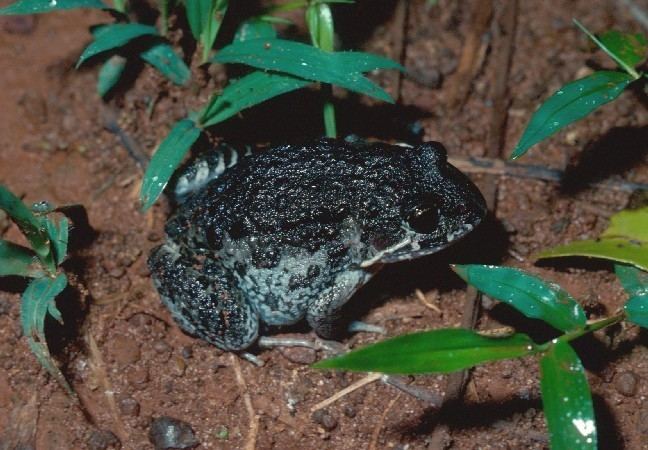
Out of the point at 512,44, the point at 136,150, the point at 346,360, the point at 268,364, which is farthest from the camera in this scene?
the point at 512,44

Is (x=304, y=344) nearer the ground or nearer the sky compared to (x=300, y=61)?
nearer the ground

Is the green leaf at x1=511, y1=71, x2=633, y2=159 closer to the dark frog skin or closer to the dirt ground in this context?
the dark frog skin

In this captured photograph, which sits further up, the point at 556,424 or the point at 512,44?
the point at 512,44

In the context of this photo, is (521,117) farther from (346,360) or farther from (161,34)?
(346,360)

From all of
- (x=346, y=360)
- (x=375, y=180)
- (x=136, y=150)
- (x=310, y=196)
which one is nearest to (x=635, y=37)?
(x=375, y=180)

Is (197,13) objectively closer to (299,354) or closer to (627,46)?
(299,354)

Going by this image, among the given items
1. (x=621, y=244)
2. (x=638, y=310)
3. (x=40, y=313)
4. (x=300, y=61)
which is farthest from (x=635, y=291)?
(x=40, y=313)
